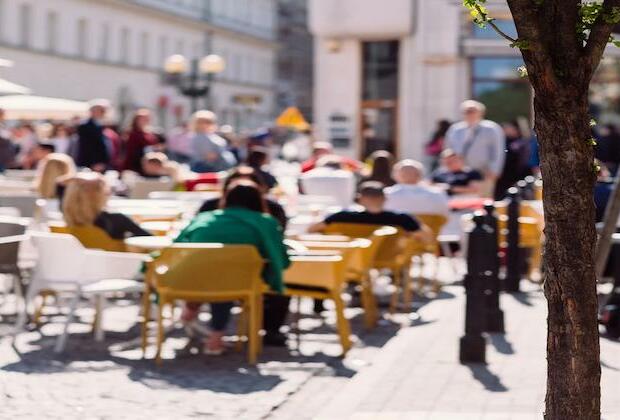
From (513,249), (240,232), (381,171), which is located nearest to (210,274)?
(240,232)

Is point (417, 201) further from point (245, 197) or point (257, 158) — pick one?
point (245, 197)

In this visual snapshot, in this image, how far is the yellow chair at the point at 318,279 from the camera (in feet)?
38.1

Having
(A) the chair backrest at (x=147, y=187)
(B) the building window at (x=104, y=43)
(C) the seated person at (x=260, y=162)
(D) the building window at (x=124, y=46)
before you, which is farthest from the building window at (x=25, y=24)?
(C) the seated person at (x=260, y=162)

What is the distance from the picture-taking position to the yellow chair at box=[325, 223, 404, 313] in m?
13.6

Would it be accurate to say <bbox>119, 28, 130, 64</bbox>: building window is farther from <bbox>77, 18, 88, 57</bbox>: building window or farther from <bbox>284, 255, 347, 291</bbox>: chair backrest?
<bbox>284, 255, 347, 291</bbox>: chair backrest

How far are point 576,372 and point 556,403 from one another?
0.14m

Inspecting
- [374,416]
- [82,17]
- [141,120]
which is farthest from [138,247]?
[82,17]

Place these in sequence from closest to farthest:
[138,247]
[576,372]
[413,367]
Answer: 1. [576,372]
2. [413,367]
3. [138,247]

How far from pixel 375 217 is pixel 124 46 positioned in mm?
62838

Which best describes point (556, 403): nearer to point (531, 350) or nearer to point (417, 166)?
point (531, 350)

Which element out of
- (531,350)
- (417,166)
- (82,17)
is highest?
(82,17)

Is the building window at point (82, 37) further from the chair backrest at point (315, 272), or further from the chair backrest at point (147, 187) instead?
the chair backrest at point (315, 272)

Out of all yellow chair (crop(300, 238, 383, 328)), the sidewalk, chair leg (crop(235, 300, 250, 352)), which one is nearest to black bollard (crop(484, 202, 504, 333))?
the sidewalk

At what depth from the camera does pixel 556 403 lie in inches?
229
